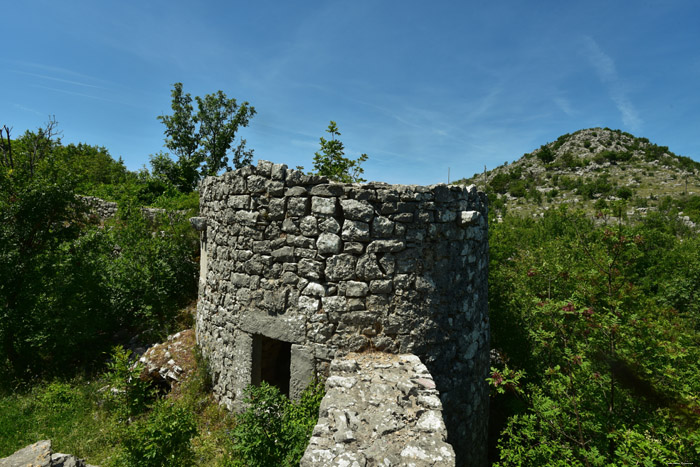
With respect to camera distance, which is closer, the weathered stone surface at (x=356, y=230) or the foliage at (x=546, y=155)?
the weathered stone surface at (x=356, y=230)

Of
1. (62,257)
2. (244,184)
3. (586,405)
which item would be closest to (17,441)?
(62,257)

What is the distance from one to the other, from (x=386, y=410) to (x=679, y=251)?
58.0ft

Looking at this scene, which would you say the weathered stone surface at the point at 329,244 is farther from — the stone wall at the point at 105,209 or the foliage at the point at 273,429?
the stone wall at the point at 105,209

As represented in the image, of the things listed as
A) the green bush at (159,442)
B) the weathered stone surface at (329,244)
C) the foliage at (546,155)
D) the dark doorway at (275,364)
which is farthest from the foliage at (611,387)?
the foliage at (546,155)

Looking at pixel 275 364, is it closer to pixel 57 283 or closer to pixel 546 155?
pixel 57 283

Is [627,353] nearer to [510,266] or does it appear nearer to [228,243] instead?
[228,243]

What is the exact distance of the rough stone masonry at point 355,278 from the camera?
3.97 m

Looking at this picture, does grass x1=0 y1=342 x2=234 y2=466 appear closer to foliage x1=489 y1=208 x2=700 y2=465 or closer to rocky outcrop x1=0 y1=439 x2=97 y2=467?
rocky outcrop x1=0 y1=439 x2=97 y2=467

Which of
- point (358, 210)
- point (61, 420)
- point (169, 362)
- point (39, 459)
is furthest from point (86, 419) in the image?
point (358, 210)

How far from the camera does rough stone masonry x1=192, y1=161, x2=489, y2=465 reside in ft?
13.0

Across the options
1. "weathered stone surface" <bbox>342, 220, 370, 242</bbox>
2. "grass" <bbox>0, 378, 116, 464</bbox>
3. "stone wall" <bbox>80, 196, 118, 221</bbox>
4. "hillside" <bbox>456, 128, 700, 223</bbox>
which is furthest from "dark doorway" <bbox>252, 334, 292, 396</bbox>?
"hillside" <bbox>456, 128, 700, 223</bbox>

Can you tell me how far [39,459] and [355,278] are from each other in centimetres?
395

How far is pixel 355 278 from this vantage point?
13.1 ft

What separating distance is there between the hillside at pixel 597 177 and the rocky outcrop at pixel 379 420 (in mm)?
23986
